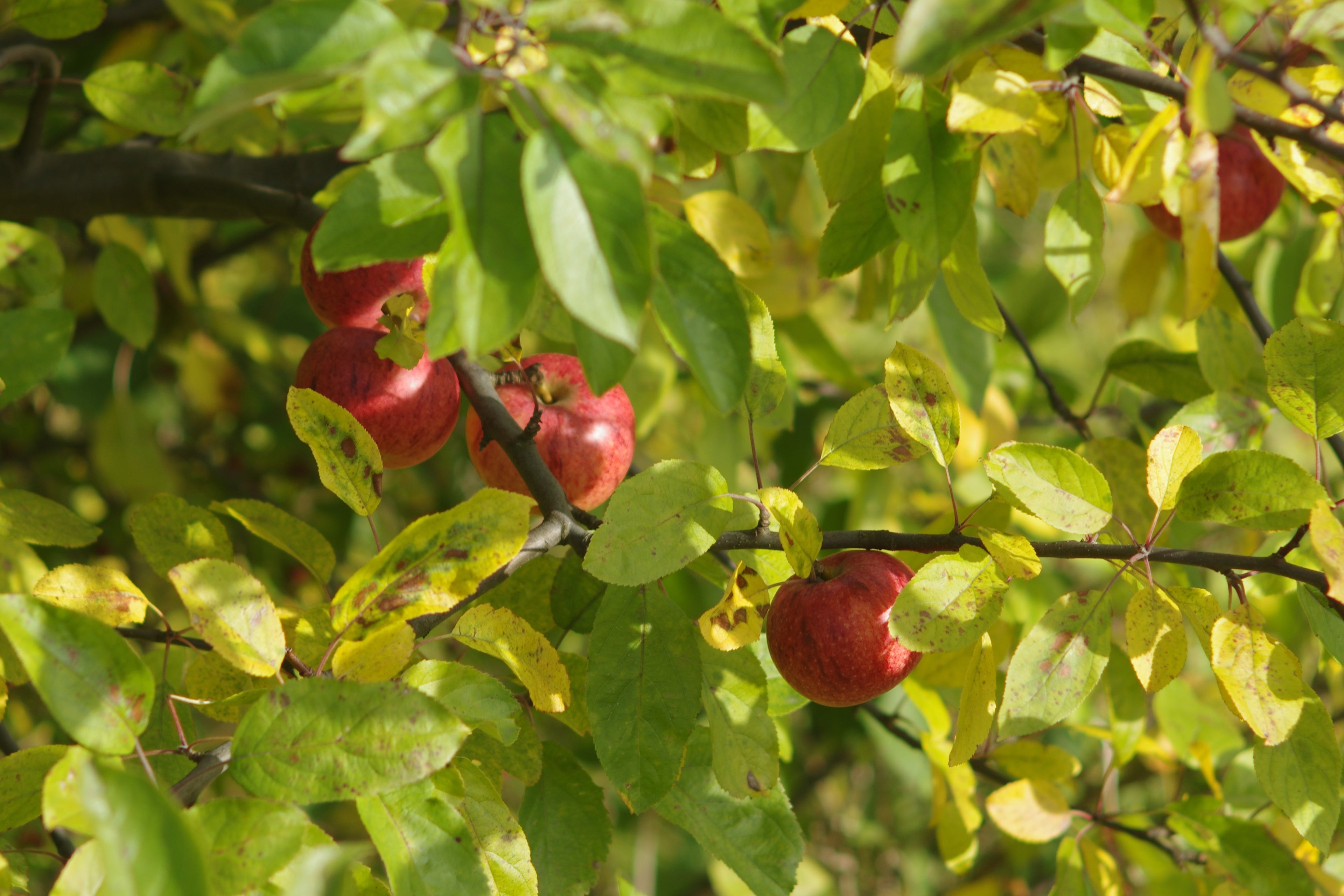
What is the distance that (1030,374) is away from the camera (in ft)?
5.65

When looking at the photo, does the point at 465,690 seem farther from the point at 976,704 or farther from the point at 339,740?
the point at 976,704

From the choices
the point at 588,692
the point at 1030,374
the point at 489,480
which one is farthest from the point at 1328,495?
the point at 1030,374

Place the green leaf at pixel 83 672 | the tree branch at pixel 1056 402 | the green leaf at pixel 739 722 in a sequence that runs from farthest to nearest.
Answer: the tree branch at pixel 1056 402 < the green leaf at pixel 739 722 < the green leaf at pixel 83 672

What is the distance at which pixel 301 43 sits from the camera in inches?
18.4

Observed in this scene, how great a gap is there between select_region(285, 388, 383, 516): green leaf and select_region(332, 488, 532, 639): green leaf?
6cm

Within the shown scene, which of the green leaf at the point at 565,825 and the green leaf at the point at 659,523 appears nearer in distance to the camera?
the green leaf at the point at 659,523

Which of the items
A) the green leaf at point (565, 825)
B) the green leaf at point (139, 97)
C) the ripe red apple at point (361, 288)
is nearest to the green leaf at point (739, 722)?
the green leaf at point (565, 825)

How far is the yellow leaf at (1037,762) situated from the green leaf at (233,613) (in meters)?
0.83

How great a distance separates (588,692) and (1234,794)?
34.0 inches

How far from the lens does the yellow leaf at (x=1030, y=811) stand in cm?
99

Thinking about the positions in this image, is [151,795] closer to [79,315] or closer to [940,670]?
[940,670]

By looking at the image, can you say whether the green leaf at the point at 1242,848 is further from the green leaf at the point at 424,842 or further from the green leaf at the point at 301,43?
the green leaf at the point at 301,43

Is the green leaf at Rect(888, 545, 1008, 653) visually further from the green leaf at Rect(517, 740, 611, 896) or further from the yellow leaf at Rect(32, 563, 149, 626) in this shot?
the yellow leaf at Rect(32, 563, 149, 626)

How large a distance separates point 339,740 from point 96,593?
272mm
